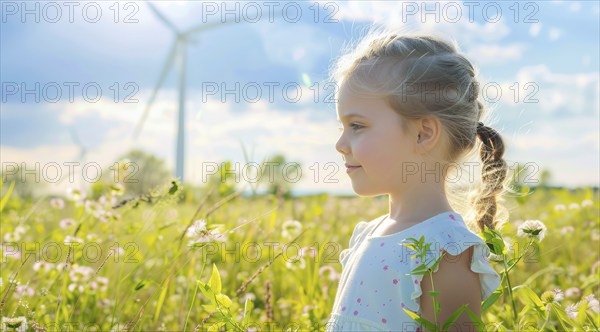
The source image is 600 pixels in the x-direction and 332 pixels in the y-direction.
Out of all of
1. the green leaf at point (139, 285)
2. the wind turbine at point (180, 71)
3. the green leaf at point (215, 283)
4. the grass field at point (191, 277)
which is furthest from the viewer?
the wind turbine at point (180, 71)

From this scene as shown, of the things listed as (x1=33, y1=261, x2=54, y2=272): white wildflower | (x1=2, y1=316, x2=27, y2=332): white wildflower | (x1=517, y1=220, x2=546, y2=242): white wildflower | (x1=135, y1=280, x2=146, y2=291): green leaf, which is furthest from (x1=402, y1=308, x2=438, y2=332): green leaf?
(x1=33, y1=261, x2=54, y2=272): white wildflower

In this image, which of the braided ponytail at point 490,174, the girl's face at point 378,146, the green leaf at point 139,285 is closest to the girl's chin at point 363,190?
the girl's face at point 378,146

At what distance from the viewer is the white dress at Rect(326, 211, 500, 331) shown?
1495 mm

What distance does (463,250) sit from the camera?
1.48 metres

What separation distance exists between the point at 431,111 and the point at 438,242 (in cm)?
35

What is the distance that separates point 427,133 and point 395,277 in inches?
14.8

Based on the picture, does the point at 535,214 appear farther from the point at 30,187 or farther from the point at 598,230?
the point at 30,187

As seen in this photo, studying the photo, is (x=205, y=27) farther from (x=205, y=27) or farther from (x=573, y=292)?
(x=573, y=292)

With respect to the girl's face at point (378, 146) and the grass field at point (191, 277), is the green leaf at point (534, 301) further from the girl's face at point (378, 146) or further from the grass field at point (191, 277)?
the girl's face at point (378, 146)

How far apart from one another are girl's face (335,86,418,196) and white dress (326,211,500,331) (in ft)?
0.45

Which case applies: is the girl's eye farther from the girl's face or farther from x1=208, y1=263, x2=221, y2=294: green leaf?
x1=208, y1=263, x2=221, y2=294: green leaf

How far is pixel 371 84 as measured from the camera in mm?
1719

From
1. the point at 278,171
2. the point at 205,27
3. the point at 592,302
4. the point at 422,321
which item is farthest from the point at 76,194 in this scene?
the point at 205,27

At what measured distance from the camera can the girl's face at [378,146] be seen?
5.41ft
